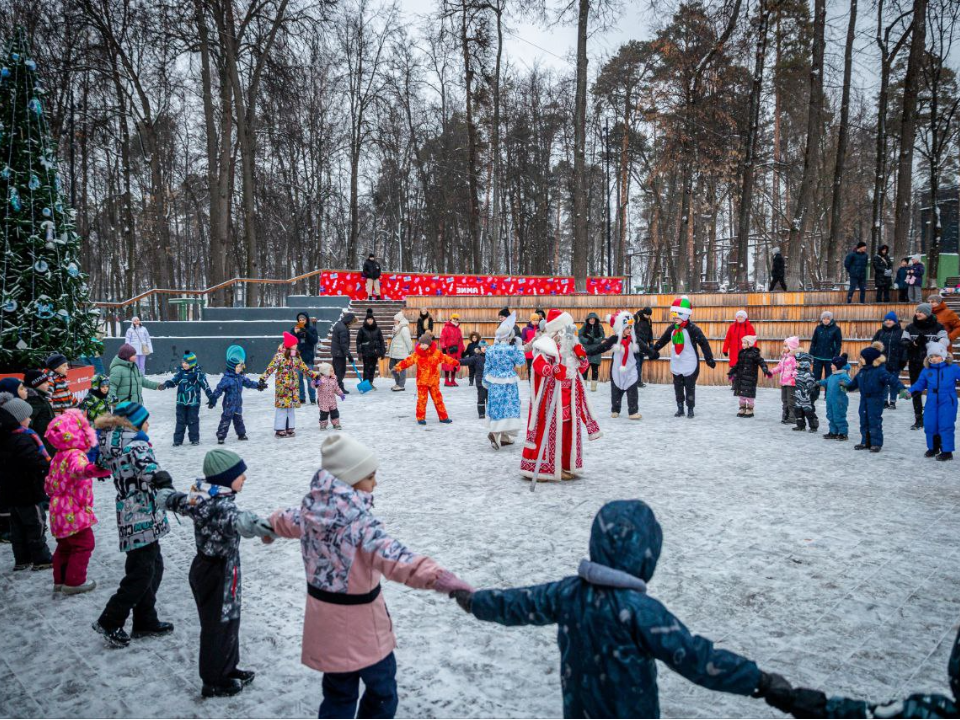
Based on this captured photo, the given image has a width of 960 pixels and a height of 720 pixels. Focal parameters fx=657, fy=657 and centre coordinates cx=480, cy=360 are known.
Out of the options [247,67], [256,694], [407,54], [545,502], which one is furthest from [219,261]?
[256,694]

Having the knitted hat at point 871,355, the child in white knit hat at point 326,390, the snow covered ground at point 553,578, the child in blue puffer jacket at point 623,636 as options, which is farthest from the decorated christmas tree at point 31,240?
the knitted hat at point 871,355

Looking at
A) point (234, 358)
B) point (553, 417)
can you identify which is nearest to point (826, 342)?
point (553, 417)

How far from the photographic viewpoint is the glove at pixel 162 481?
3740 millimetres

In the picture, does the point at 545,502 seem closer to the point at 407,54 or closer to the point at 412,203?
the point at 407,54

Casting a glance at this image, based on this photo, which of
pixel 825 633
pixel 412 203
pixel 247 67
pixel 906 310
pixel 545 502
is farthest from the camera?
pixel 412 203

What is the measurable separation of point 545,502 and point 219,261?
19.4 meters

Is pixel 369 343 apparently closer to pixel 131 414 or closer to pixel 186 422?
pixel 186 422

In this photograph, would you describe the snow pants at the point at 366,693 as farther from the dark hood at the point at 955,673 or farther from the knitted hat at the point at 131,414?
the knitted hat at the point at 131,414

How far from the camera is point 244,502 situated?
6.62 m

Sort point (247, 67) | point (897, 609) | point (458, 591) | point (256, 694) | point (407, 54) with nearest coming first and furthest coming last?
point (458, 591) → point (256, 694) → point (897, 609) → point (247, 67) → point (407, 54)

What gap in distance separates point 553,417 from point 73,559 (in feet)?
15.1

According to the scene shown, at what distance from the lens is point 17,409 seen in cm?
502

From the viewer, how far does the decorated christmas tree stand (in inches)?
410

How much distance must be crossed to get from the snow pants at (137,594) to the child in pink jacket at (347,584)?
5.61ft
